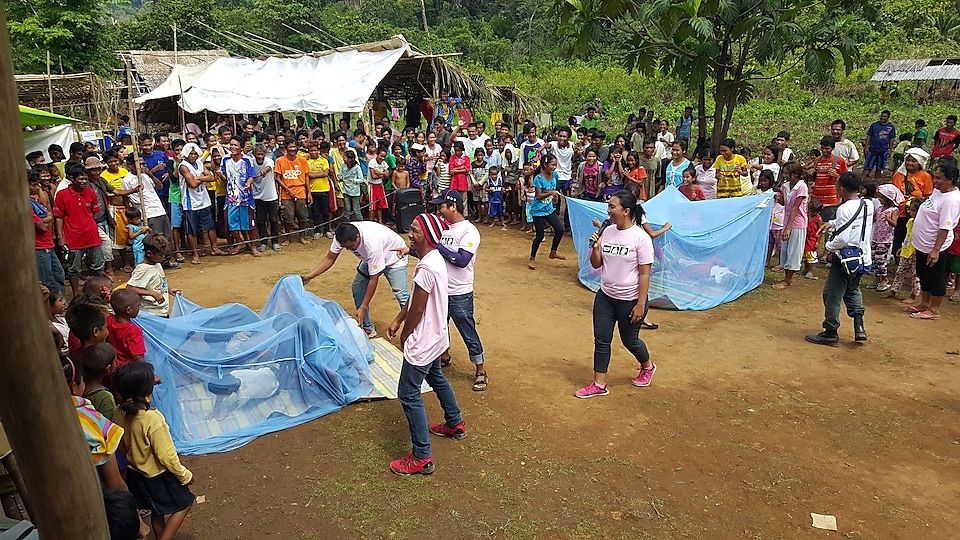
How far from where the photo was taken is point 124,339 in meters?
4.65

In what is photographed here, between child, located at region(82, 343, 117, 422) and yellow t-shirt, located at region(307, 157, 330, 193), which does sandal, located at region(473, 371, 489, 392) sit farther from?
yellow t-shirt, located at region(307, 157, 330, 193)

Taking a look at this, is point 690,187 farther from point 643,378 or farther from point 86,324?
point 86,324

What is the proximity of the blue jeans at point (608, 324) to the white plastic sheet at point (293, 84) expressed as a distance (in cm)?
899

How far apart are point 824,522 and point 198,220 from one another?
909 cm

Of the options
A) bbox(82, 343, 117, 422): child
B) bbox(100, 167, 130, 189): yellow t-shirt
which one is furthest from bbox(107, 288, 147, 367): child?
bbox(100, 167, 130, 189): yellow t-shirt

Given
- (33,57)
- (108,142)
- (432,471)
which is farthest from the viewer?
(33,57)

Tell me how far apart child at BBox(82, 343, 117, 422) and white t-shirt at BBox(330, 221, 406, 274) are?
2609 mm

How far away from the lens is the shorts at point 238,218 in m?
10.6

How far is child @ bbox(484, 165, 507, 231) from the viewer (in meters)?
12.4

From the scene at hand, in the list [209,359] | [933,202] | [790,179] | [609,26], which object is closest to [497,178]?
[609,26]

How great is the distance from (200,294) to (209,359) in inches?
161

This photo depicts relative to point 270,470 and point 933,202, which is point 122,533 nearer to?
point 270,470

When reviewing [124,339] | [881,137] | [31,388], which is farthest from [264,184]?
[881,137]

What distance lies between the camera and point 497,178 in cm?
1239
